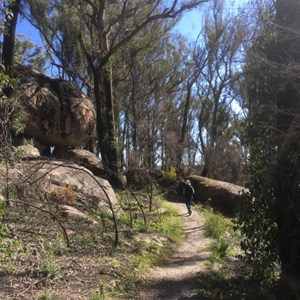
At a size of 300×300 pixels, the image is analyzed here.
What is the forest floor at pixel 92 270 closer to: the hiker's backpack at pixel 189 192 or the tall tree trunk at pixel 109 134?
the hiker's backpack at pixel 189 192

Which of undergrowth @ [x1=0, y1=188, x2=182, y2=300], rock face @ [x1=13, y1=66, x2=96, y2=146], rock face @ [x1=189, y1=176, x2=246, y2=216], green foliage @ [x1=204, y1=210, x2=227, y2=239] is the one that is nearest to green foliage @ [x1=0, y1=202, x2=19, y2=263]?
undergrowth @ [x1=0, y1=188, x2=182, y2=300]

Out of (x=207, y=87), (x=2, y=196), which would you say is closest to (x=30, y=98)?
(x=2, y=196)

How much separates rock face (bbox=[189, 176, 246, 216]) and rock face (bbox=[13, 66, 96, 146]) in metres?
7.20

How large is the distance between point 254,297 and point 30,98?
48.0ft

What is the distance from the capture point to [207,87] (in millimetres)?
39531

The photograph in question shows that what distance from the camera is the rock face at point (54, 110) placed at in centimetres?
1877

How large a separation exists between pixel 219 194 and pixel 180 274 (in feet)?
44.5

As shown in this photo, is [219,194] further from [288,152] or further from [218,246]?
[288,152]

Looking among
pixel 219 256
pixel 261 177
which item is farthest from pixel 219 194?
pixel 261 177

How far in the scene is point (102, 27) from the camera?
20.8m

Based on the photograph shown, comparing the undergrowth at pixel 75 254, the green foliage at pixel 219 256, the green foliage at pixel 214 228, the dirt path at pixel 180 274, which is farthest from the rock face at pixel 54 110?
the green foliage at pixel 219 256

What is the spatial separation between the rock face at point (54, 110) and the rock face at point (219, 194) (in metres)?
7.20

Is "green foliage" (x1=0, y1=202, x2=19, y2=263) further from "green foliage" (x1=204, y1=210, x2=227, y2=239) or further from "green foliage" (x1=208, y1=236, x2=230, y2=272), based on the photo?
"green foliage" (x1=204, y1=210, x2=227, y2=239)

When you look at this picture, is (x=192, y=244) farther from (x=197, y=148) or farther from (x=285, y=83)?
(x=197, y=148)
